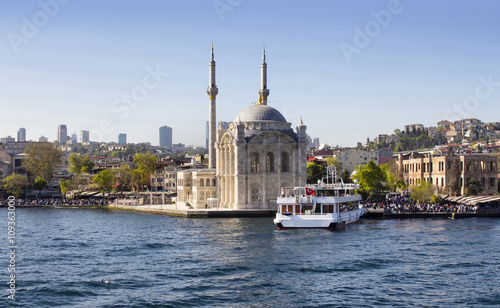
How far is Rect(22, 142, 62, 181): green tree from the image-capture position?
9750 cm

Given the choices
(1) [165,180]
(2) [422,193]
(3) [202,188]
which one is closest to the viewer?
(2) [422,193]

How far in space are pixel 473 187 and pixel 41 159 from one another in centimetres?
6245

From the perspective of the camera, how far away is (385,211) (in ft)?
186

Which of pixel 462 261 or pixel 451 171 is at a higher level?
pixel 451 171

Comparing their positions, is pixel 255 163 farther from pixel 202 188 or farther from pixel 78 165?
A: pixel 78 165

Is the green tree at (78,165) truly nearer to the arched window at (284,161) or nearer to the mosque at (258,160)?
the mosque at (258,160)

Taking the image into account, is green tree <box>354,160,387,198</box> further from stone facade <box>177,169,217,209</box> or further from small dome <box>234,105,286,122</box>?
stone facade <box>177,169,217,209</box>

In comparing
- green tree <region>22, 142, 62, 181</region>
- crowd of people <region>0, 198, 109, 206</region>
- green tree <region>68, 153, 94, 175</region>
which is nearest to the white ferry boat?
crowd of people <region>0, 198, 109, 206</region>

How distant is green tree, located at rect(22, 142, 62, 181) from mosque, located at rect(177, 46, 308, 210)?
3892 cm

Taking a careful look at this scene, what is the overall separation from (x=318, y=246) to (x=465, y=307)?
14.2 metres

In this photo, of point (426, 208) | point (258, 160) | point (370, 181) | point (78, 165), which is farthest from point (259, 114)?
point (78, 165)

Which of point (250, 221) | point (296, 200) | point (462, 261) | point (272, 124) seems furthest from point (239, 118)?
point (462, 261)

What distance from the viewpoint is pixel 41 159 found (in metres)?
98.4

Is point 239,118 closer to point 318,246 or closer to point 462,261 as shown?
point 318,246
